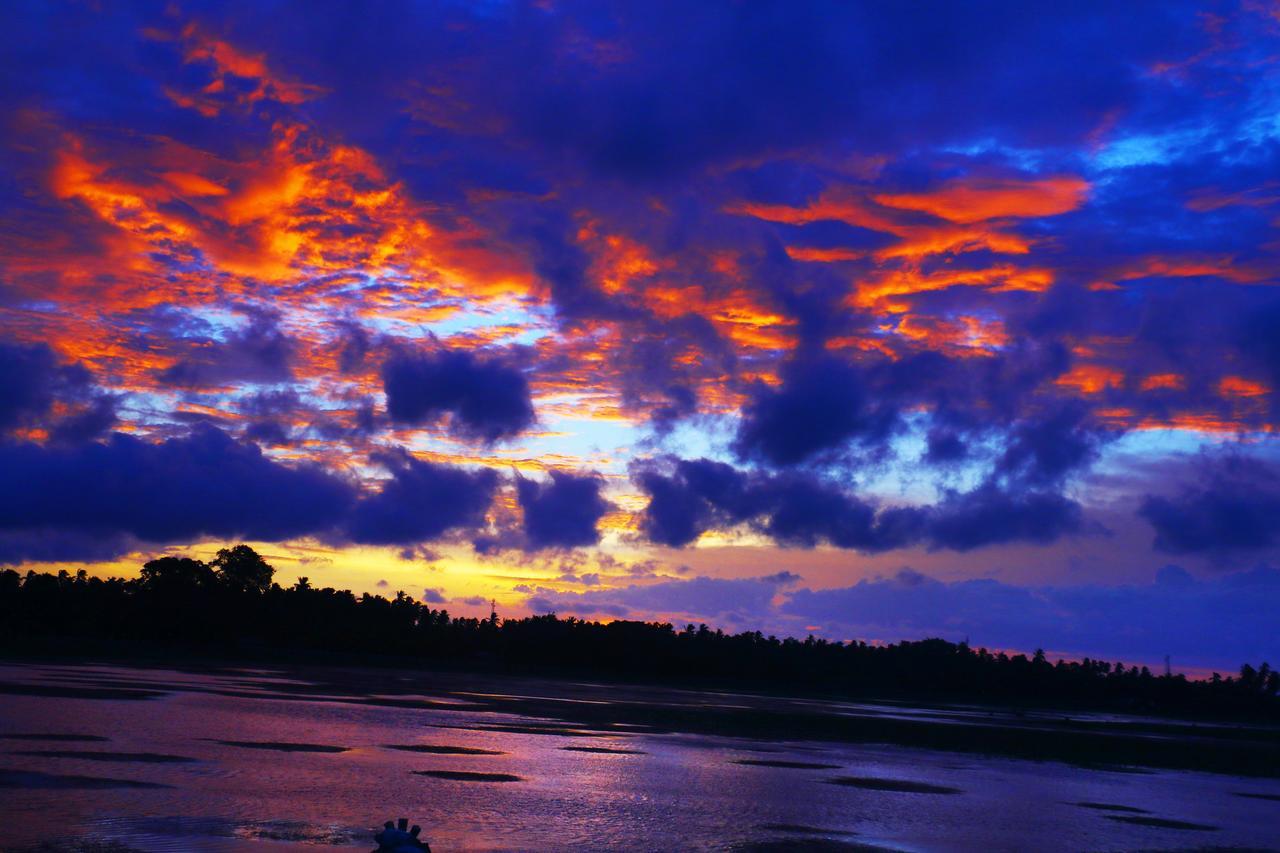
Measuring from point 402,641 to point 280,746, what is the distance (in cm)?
12339

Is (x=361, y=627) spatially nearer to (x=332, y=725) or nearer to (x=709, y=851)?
(x=332, y=725)

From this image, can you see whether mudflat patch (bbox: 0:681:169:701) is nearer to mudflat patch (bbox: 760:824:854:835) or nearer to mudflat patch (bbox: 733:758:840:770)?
mudflat patch (bbox: 733:758:840:770)

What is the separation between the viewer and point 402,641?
497ft

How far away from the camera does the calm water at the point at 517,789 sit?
20.5 metres

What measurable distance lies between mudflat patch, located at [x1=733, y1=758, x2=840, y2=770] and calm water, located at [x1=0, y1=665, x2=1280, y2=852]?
30 cm

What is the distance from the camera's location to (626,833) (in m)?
22.1

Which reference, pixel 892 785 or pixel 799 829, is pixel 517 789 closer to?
pixel 799 829

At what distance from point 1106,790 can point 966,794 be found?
26.2 ft

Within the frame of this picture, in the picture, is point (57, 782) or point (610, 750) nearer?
point (57, 782)

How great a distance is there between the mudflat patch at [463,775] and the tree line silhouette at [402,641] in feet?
296

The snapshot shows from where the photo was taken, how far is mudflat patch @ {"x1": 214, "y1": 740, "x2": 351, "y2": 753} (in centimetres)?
3123

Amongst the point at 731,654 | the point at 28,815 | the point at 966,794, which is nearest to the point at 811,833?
the point at 966,794

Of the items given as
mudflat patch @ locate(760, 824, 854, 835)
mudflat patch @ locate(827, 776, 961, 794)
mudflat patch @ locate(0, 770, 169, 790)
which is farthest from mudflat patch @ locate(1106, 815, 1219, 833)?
mudflat patch @ locate(0, 770, 169, 790)

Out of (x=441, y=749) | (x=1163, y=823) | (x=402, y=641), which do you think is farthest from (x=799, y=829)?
(x=402, y=641)
